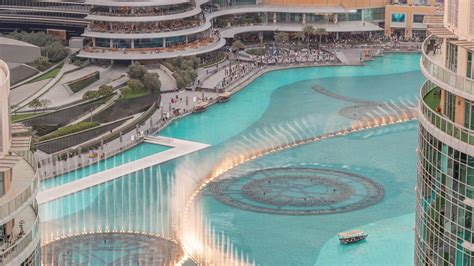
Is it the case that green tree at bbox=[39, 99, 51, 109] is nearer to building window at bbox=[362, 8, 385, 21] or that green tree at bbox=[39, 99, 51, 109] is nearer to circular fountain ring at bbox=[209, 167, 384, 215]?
circular fountain ring at bbox=[209, 167, 384, 215]

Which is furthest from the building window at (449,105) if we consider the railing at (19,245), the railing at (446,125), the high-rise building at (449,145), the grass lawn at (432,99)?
the railing at (19,245)

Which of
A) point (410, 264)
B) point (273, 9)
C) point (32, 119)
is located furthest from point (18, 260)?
point (273, 9)

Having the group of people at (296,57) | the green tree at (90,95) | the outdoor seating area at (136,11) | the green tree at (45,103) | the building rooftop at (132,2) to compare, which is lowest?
the group of people at (296,57)

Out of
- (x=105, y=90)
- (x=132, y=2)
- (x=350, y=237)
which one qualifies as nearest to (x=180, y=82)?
(x=105, y=90)

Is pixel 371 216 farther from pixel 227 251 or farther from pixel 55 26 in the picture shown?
pixel 55 26

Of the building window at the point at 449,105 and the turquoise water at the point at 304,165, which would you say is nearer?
the building window at the point at 449,105

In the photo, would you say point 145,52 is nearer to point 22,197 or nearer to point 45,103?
point 45,103

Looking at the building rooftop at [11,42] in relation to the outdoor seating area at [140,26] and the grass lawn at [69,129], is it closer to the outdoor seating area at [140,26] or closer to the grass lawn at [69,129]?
the outdoor seating area at [140,26]
